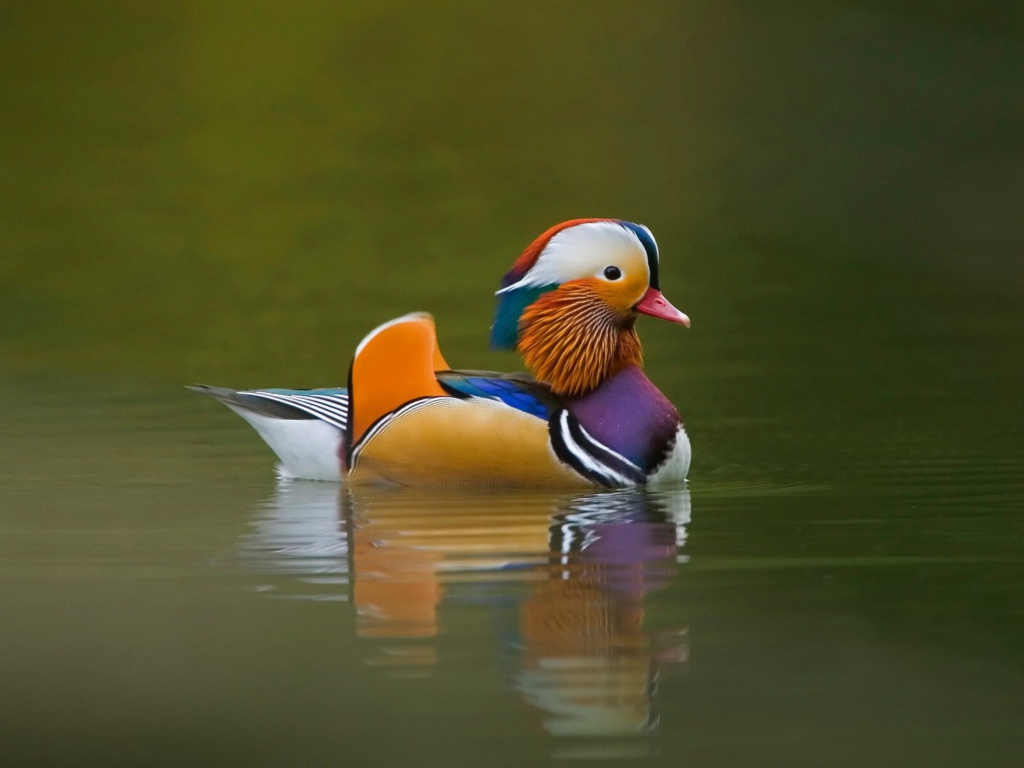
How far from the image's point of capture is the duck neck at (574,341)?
571 cm

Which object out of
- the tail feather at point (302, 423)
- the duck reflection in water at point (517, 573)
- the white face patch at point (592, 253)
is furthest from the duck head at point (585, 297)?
the tail feather at point (302, 423)

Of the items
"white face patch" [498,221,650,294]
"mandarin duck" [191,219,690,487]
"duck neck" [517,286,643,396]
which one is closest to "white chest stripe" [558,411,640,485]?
"mandarin duck" [191,219,690,487]

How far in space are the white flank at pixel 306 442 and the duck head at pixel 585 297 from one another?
2.30 feet

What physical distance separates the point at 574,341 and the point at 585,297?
156mm

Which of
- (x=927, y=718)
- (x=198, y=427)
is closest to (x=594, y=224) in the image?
(x=198, y=427)

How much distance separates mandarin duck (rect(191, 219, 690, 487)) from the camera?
5547 millimetres

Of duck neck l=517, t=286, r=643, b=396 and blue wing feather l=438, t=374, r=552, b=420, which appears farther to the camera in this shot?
duck neck l=517, t=286, r=643, b=396

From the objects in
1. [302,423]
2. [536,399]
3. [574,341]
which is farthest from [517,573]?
[302,423]

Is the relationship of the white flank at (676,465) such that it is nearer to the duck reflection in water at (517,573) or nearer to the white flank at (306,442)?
the duck reflection in water at (517,573)

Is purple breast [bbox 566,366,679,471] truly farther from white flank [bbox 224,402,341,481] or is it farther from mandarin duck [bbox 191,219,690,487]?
white flank [bbox 224,402,341,481]

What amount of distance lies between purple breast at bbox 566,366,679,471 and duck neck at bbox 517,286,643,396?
0.16ft

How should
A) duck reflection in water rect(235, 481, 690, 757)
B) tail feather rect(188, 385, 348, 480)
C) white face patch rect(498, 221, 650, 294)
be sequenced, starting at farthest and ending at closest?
tail feather rect(188, 385, 348, 480), white face patch rect(498, 221, 650, 294), duck reflection in water rect(235, 481, 690, 757)

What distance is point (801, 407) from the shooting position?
734 cm

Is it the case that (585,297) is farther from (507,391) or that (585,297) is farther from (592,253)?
(507,391)
